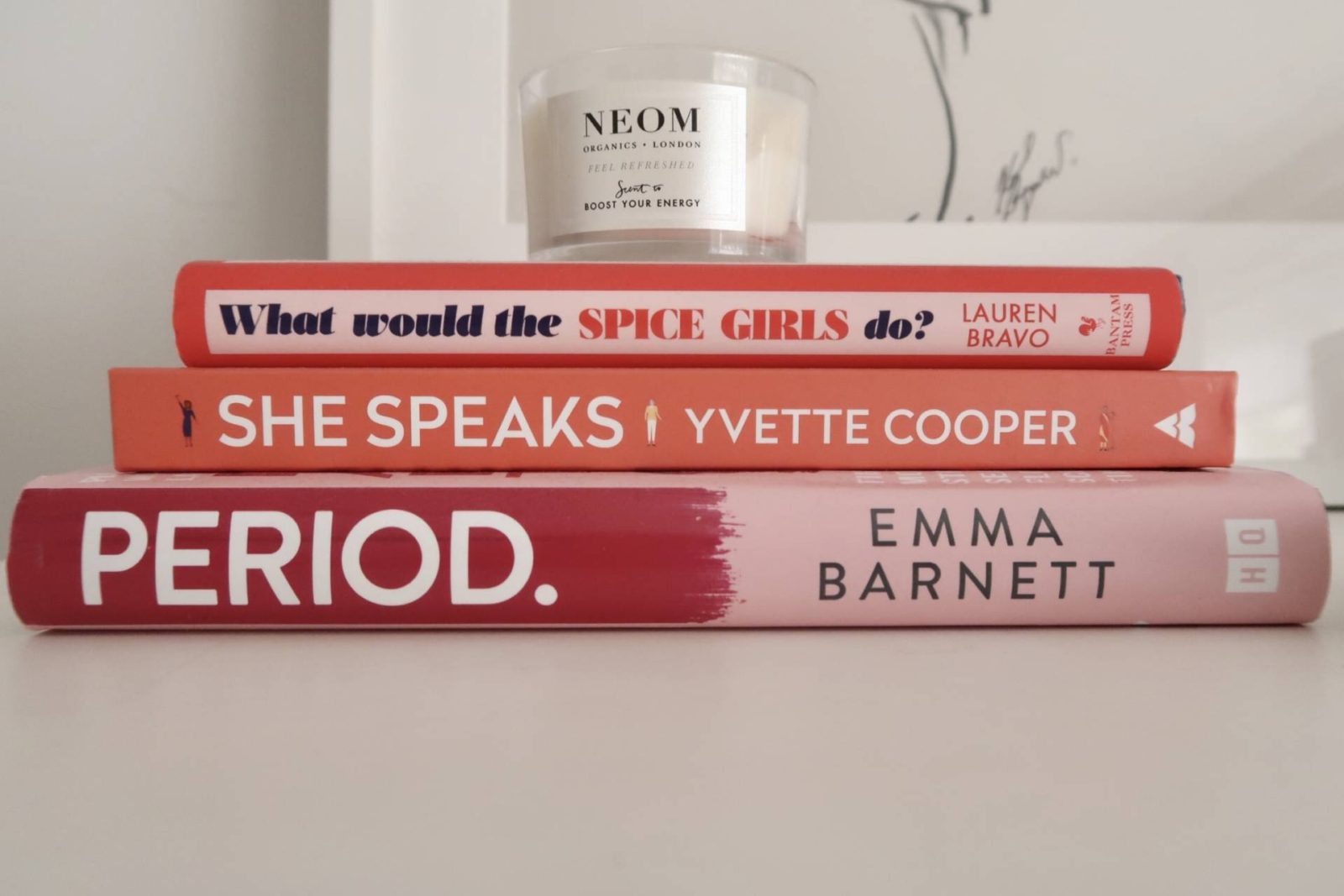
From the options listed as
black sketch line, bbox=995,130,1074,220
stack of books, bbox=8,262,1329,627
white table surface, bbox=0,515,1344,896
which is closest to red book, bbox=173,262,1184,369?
stack of books, bbox=8,262,1329,627

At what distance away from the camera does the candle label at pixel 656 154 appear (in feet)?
1.35

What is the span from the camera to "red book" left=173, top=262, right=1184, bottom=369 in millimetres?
363

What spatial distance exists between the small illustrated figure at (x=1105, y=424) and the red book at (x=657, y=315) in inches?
0.9

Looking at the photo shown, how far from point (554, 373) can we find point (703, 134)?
139 mm

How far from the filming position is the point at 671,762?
0.23 metres

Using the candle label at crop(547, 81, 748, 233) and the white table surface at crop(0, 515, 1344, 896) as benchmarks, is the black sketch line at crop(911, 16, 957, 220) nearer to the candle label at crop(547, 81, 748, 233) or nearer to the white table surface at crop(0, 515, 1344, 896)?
the candle label at crop(547, 81, 748, 233)

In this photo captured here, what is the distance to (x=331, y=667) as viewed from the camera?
304 mm

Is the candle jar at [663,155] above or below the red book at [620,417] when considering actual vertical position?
above

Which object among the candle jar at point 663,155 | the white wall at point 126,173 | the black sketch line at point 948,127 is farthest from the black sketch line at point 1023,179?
the white wall at point 126,173

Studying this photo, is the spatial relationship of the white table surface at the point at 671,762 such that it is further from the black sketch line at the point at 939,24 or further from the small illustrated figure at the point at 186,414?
the black sketch line at the point at 939,24

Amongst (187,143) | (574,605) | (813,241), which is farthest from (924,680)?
(187,143)

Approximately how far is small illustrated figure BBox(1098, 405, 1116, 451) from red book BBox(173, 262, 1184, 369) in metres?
0.02

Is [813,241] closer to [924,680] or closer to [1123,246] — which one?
[1123,246]

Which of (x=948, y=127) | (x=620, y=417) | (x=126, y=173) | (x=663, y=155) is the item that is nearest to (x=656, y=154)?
(x=663, y=155)
